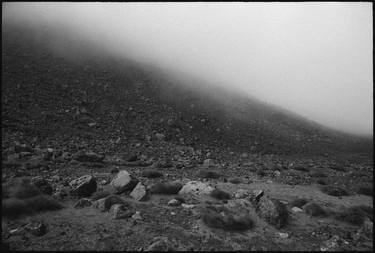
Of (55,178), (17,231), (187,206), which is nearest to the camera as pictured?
(17,231)

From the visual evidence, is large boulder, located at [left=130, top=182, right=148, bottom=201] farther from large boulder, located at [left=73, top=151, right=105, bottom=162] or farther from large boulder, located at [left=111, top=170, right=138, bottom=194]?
large boulder, located at [left=73, top=151, right=105, bottom=162]

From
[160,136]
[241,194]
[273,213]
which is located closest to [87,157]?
[160,136]

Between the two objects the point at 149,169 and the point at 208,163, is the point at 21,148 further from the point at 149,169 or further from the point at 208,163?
the point at 208,163

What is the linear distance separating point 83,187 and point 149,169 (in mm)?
3393

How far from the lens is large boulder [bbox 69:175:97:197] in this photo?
22.0 ft

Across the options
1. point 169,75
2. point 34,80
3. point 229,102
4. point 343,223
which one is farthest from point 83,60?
point 343,223

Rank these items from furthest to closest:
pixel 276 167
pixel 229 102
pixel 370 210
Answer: pixel 229 102 → pixel 276 167 → pixel 370 210

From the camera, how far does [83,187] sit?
6777 mm

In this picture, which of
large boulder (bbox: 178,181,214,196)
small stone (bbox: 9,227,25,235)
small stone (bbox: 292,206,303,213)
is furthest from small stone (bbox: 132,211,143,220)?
small stone (bbox: 292,206,303,213)

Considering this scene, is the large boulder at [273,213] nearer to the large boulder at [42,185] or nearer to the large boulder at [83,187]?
the large boulder at [83,187]

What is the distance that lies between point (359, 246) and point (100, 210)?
6226mm

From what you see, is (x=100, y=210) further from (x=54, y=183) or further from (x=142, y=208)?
(x=54, y=183)

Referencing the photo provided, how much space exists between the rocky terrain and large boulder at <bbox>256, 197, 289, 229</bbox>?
38mm

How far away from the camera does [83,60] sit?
70.1ft
